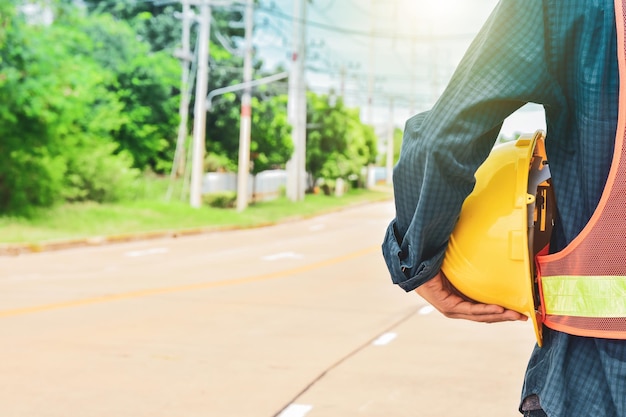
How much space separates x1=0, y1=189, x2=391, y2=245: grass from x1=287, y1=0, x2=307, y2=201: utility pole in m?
7.97

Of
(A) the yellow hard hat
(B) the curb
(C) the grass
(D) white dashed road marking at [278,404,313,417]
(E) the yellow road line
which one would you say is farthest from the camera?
(C) the grass

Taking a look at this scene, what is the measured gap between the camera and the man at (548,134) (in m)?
1.80

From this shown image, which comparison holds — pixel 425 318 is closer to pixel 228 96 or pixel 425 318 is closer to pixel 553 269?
Result: pixel 553 269

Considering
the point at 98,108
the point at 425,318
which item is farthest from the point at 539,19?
the point at 98,108

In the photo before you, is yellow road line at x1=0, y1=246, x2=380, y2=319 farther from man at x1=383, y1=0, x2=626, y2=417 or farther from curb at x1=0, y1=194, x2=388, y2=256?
man at x1=383, y1=0, x2=626, y2=417

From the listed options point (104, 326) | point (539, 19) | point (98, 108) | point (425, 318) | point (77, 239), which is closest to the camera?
point (539, 19)

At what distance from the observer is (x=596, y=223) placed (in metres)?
1.82

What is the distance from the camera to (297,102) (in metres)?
50.0

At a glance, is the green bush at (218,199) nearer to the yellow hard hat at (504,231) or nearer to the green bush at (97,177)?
the green bush at (97,177)

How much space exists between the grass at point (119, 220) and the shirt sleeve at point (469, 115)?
1929 centimetres

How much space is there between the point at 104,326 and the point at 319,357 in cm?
255

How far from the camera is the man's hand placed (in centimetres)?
207

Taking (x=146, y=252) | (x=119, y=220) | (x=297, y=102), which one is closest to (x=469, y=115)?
(x=146, y=252)

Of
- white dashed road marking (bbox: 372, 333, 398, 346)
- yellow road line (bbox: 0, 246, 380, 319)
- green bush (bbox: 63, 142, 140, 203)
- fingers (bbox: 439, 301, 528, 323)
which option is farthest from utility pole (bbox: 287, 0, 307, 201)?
fingers (bbox: 439, 301, 528, 323)
